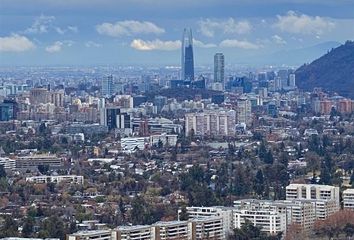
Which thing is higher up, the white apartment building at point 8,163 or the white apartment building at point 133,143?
the white apartment building at point 8,163

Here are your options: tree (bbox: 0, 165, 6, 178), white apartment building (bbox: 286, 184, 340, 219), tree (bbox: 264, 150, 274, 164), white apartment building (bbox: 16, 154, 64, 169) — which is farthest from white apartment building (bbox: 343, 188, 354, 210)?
white apartment building (bbox: 16, 154, 64, 169)

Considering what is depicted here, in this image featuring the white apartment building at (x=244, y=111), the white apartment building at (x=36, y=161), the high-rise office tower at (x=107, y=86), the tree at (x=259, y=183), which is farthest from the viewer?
the high-rise office tower at (x=107, y=86)

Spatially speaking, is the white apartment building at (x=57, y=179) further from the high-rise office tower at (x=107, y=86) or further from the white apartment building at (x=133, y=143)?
the high-rise office tower at (x=107, y=86)

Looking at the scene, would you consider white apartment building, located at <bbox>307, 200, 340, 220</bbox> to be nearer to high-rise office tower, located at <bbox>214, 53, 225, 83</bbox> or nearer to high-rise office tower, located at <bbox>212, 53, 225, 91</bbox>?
high-rise office tower, located at <bbox>212, 53, 225, 91</bbox>

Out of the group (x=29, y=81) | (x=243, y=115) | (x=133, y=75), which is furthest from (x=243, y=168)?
(x=133, y=75)

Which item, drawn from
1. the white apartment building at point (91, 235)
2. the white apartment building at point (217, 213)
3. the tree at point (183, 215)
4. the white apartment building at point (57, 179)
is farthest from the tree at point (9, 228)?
the white apartment building at point (57, 179)

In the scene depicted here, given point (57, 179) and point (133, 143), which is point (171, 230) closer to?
point (57, 179)
